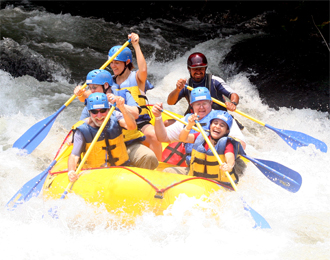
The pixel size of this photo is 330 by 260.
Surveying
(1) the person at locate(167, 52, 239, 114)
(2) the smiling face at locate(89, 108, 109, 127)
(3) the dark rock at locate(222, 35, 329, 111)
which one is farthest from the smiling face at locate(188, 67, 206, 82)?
→ (3) the dark rock at locate(222, 35, 329, 111)

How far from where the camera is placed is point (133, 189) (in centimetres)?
338

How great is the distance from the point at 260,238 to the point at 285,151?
Answer: 280cm

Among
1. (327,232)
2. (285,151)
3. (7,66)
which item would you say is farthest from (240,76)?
(327,232)

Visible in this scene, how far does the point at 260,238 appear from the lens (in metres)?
3.44

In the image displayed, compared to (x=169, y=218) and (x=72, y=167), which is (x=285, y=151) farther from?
(x=72, y=167)

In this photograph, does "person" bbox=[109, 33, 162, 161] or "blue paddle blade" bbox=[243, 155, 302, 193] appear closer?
"blue paddle blade" bbox=[243, 155, 302, 193]

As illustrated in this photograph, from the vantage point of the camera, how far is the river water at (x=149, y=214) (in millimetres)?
3352

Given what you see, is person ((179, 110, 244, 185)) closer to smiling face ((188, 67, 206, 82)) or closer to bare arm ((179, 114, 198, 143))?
bare arm ((179, 114, 198, 143))

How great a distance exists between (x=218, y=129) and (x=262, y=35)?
6.64 m

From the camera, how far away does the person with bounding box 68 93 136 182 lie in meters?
3.59

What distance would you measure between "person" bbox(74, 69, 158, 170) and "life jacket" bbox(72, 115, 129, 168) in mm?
133

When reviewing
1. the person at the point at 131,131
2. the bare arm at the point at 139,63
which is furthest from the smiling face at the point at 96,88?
the bare arm at the point at 139,63

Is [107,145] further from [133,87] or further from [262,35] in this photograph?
[262,35]

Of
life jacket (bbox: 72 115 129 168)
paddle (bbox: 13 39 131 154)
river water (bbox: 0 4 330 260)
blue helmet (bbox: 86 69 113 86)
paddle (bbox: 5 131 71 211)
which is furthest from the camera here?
paddle (bbox: 13 39 131 154)
